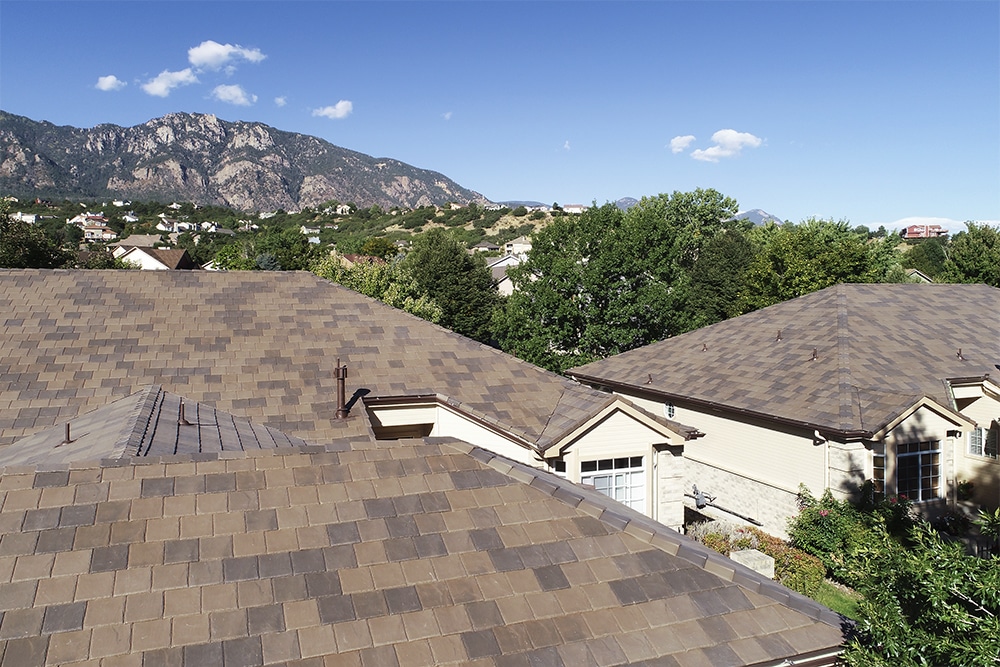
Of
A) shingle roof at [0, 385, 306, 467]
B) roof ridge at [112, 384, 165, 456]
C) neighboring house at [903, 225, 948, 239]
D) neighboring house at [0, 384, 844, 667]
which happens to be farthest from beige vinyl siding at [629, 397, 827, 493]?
neighboring house at [903, 225, 948, 239]

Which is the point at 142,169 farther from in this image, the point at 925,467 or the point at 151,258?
the point at 925,467

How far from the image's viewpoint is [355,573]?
16.7 ft

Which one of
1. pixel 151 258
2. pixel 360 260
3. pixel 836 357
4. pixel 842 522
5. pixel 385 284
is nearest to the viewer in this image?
pixel 842 522

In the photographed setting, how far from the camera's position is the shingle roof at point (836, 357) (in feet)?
54.0

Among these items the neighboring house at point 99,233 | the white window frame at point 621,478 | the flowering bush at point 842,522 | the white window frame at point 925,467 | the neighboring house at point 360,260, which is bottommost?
the flowering bush at point 842,522

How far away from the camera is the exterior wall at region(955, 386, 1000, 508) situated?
16766 mm

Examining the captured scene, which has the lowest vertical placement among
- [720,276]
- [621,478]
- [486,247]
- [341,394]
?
[621,478]

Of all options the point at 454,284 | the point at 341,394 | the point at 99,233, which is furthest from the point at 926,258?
the point at 99,233

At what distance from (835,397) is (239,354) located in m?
14.1

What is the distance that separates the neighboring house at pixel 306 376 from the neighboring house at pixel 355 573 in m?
5.61

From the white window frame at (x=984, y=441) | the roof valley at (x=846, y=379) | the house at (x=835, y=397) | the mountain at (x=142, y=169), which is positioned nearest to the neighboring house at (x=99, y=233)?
the mountain at (x=142, y=169)

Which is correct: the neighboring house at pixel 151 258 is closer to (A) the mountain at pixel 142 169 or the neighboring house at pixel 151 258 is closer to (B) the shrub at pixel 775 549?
(B) the shrub at pixel 775 549

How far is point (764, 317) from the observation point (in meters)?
23.0

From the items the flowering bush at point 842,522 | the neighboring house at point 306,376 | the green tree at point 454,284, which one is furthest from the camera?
the green tree at point 454,284
